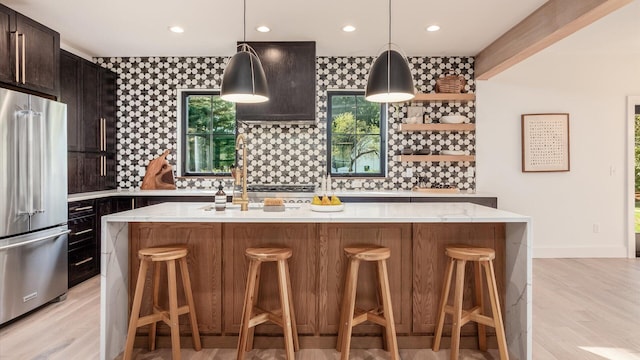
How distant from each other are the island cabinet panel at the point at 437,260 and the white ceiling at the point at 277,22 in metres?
2.03

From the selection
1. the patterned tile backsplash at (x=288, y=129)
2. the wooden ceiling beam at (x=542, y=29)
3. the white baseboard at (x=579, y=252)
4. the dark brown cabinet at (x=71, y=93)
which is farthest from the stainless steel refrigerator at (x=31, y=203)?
the white baseboard at (x=579, y=252)

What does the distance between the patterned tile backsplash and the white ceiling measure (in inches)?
10.7

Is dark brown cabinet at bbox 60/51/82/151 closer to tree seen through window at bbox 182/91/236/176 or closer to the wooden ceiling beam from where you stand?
tree seen through window at bbox 182/91/236/176

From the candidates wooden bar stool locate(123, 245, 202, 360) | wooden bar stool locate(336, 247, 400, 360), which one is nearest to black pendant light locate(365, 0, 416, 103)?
wooden bar stool locate(336, 247, 400, 360)

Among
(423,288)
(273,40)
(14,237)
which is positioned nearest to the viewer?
(423,288)

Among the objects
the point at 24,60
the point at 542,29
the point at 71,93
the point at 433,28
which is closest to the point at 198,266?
the point at 24,60

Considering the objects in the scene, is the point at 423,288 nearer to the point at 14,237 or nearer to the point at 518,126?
the point at 14,237

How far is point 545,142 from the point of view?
500cm

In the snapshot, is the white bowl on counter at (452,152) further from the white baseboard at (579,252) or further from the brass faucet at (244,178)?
the brass faucet at (244,178)

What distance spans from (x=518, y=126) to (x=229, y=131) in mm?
3840

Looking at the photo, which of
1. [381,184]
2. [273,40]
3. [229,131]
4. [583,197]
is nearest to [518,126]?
[583,197]

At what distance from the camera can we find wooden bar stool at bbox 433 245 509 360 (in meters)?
2.23

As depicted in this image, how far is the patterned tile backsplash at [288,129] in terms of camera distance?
4973 millimetres

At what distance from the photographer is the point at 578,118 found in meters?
5.03
